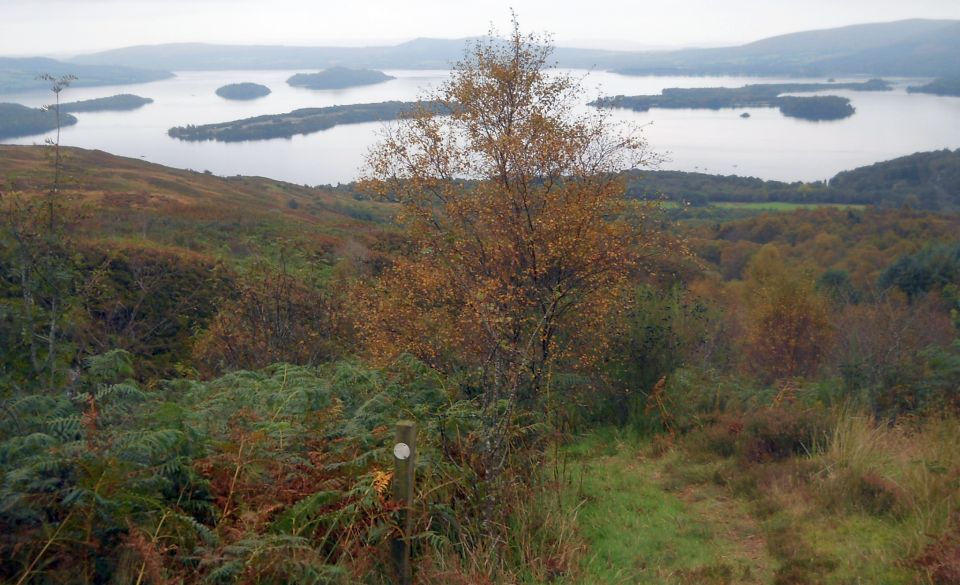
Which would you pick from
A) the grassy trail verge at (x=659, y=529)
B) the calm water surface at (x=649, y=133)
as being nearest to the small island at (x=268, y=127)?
the calm water surface at (x=649, y=133)

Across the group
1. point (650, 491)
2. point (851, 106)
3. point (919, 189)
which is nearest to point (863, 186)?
point (919, 189)

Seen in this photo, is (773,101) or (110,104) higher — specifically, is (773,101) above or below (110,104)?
above

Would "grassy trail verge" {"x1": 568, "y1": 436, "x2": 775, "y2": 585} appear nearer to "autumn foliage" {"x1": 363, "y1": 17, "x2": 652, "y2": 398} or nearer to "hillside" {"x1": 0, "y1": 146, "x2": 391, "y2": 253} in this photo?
"autumn foliage" {"x1": 363, "y1": 17, "x2": 652, "y2": 398}

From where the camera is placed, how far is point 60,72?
1134 inches

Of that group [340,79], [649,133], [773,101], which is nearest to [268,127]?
[340,79]

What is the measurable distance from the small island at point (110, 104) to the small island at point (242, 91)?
457 inches

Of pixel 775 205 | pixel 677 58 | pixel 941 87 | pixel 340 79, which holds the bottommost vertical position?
pixel 775 205

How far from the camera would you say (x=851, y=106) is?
80500 millimetres

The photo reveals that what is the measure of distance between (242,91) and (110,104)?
62.6 feet

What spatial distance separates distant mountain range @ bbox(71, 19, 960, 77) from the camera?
88.1 meters

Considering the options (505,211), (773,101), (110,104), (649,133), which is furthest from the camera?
(773,101)

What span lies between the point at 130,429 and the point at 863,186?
67157 mm

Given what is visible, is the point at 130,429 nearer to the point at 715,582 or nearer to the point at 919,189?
the point at 715,582

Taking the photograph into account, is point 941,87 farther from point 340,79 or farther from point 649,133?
point 340,79
